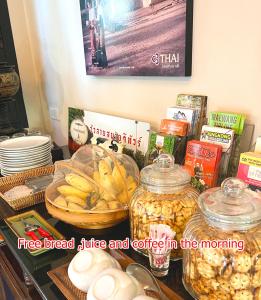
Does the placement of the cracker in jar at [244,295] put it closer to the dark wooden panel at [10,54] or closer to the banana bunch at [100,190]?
the banana bunch at [100,190]

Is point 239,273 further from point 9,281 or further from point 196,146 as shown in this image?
point 9,281

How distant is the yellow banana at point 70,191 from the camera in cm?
84

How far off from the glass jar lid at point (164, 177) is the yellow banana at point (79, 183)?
22 cm

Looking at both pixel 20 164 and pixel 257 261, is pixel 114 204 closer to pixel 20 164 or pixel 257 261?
pixel 257 261

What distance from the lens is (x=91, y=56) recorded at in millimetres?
1266

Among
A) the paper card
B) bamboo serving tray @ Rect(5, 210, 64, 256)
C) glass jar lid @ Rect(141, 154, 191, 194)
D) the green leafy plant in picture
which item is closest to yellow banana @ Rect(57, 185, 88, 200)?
bamboo serving tray @ Rect(5, 210, 64, 256)

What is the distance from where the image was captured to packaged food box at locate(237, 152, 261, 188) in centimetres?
67

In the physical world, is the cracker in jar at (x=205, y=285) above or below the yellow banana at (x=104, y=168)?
below

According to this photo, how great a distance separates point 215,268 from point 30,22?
1.73 meters

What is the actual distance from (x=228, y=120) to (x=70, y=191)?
0.50 meters

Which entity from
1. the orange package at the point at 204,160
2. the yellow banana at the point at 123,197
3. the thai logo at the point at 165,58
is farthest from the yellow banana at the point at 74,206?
the thai logo at the point at 165,58

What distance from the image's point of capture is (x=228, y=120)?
2.62 feet

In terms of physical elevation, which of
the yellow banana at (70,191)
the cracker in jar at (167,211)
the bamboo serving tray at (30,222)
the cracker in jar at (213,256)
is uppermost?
the cracker in jar at (167,211)

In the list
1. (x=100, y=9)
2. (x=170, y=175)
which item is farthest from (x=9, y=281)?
(x=100, y=9)
